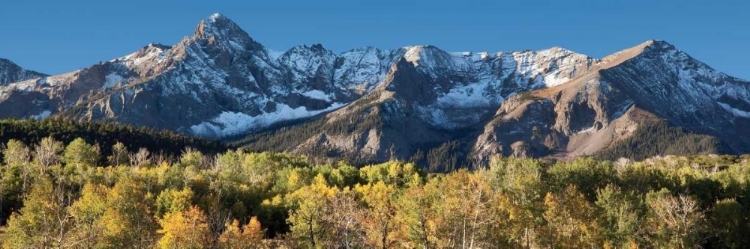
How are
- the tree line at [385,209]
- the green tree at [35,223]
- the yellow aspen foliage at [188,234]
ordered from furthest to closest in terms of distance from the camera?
1. the yellow aspen foliage at [188,234]
2. the green tree at [35,223]
3. the tree line at [385,209]

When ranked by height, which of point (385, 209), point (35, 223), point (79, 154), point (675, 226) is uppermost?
point (79, 154)

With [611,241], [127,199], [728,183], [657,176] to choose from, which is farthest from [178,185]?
[728,183]

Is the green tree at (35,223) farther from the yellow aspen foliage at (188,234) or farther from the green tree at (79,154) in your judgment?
the green tree at (79,154)

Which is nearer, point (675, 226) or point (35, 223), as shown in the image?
point (35, 223)

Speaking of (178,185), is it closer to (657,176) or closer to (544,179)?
(544,179)

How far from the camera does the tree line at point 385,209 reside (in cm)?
6875

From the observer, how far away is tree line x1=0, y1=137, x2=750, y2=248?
68.8 metres

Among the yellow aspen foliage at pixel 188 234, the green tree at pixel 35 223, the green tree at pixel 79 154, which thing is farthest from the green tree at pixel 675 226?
the green tree at pixel 79 154

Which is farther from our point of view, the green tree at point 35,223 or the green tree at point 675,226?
the green tree at point 675,226

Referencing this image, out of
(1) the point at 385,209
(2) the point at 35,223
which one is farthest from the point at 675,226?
(2) the point at 35,223

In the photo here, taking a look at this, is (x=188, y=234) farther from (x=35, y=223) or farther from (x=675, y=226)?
(x=675, y=226)

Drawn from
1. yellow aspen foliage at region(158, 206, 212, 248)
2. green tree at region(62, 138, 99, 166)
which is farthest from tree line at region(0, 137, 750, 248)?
green tree at region(62, 138, 99, 166)

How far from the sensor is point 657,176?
12331 centimetres

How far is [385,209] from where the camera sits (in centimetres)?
6906
